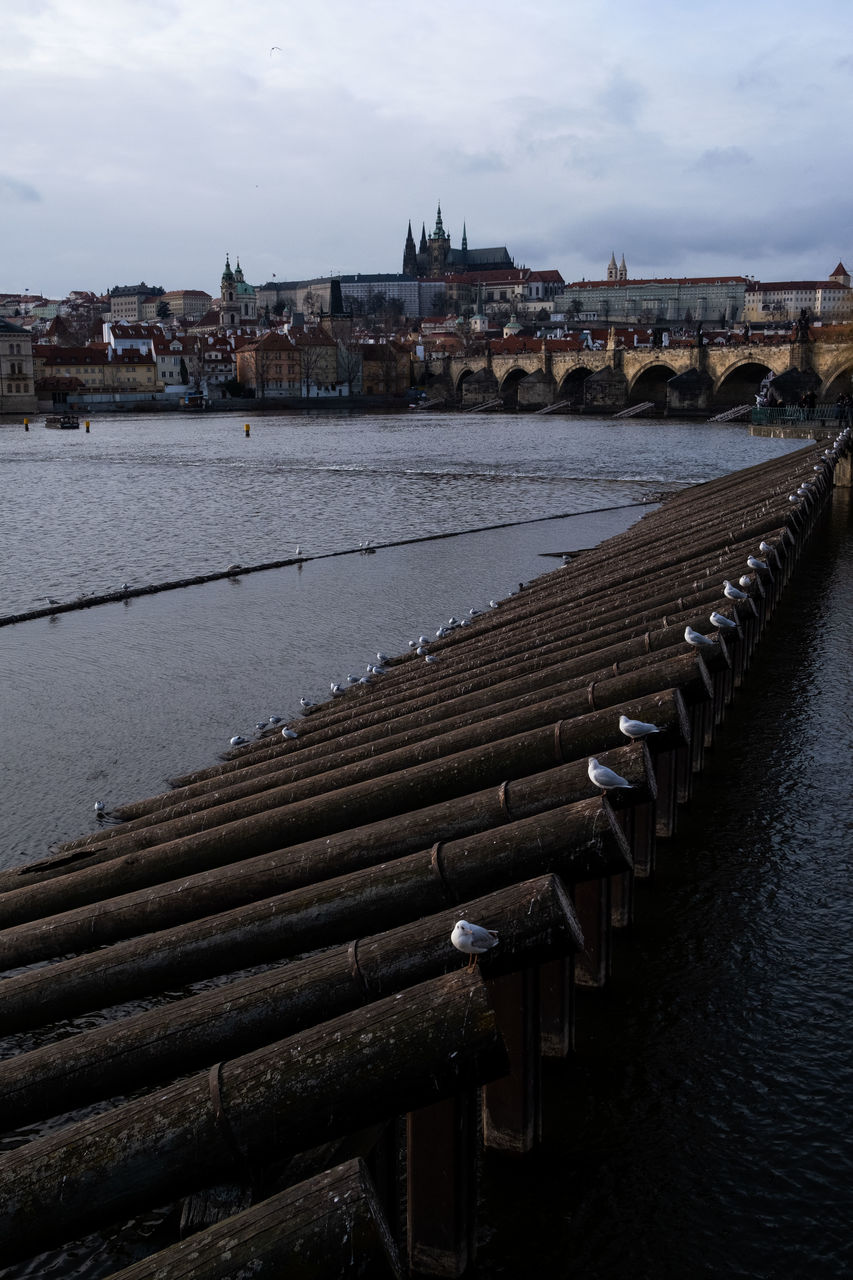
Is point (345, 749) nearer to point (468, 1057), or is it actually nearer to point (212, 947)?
point (212, 947)

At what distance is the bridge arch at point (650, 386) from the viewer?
3625 inches

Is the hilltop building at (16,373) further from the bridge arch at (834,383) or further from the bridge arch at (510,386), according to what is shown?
the bridge arch at (834,383)

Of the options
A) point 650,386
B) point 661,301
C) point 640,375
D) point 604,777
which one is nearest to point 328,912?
point 604,777

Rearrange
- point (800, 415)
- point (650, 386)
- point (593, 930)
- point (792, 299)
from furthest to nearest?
point (792, 299)
point (650, 386)
point (800, 415)
point (593, 930)

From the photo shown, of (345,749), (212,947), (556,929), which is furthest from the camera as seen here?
(345,749)

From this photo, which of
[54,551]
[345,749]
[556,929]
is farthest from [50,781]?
[54,551]

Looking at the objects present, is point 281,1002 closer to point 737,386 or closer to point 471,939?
point 471,939

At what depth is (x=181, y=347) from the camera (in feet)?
Result: 397

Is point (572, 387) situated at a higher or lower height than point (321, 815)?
higher

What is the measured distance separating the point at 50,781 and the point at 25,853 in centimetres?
157

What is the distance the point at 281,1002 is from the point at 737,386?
84898 millimetres

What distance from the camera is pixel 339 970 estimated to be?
3598 mm

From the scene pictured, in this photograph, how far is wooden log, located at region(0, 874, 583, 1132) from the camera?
3564 mm

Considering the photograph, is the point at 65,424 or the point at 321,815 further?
the point at 65,424
